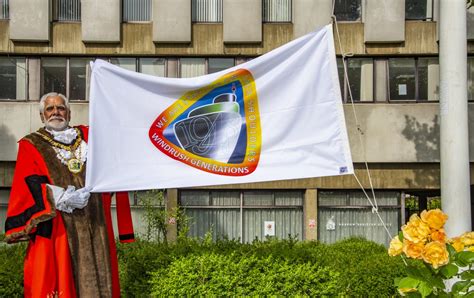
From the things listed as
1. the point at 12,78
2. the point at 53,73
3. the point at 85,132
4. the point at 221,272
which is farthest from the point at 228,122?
the point at 12,78

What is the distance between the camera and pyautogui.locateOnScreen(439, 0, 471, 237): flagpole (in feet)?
33.0

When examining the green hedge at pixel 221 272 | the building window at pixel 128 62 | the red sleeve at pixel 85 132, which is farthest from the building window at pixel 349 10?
the red sleeve at pixel 85 132

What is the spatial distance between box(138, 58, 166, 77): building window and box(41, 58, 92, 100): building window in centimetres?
192

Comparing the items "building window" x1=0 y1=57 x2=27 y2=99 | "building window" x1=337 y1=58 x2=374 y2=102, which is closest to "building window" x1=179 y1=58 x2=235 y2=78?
"building window" x1=337 y1=58 x2=374 y2=102

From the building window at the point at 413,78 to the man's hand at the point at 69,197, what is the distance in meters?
19.3

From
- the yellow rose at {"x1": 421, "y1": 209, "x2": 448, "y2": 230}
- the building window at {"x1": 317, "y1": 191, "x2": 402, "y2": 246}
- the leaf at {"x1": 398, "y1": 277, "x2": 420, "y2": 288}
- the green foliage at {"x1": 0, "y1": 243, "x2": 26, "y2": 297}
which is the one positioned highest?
the yellow rose at {"x1": 421, "y1": 209, "x2": 448, "y2": 230}

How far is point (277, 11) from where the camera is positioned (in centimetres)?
2458

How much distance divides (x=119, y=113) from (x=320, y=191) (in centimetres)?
1881

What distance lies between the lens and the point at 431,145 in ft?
77.9

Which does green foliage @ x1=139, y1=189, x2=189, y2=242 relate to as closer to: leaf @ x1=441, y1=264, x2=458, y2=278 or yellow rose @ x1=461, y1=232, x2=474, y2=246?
yellow rose @ x1=461, y1=232, x2=474, y2=246

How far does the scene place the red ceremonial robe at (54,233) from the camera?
241 inches

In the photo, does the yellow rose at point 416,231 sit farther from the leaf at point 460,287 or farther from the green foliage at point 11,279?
the green foliage at point 11,279

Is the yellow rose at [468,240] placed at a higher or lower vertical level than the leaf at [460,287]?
higher

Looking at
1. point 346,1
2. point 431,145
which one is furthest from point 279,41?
point 431,145
